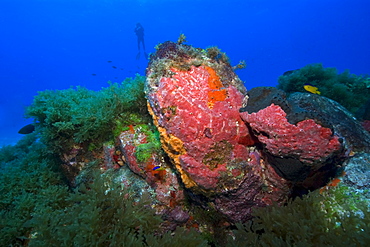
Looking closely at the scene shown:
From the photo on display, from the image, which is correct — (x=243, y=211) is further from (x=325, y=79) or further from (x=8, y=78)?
(x=8, y=78)

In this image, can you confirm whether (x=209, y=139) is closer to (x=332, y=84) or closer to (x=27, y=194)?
(x=27, y=194)

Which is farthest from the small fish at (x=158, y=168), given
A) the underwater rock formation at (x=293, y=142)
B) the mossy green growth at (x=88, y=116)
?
the underwater rock formation at (x=293, y=142)

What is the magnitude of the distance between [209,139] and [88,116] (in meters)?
3.13

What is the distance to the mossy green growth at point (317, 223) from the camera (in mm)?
2059

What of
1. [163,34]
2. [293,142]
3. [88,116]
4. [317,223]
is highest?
[163,34]

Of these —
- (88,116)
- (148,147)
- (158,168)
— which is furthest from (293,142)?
(88,116)

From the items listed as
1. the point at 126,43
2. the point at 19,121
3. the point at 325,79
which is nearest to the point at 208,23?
the point at 126,43

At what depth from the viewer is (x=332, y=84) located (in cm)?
706

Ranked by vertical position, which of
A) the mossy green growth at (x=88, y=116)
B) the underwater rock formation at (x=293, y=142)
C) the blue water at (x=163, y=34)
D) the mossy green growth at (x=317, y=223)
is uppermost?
the blue water at (x=163, y=34)

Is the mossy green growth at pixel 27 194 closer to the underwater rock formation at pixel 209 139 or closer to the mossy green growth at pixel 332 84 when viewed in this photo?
the underwater rock formation at pixel 209 139

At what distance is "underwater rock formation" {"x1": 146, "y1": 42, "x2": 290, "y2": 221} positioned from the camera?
8.73 feet

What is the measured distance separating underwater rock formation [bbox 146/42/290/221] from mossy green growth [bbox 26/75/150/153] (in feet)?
5.06

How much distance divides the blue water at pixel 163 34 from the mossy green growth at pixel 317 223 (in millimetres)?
112526

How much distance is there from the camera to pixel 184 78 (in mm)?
2953
